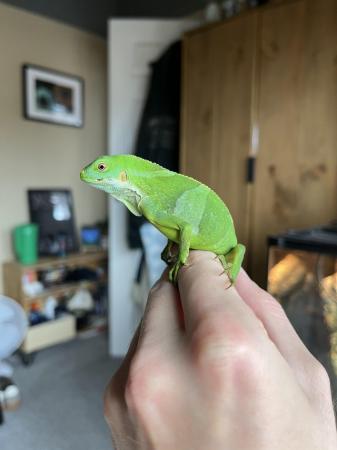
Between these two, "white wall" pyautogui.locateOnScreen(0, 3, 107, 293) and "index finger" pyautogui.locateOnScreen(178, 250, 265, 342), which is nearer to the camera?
"index finger" pyautogui.locateOnScreen(178, 250, 265, 342)

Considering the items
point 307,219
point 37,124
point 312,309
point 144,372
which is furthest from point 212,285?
point 37,124

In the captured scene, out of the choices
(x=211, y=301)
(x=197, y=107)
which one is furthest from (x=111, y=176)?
(x=197, y=107)

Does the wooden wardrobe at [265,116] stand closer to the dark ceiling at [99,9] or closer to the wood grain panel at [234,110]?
the wood grain panel at [234,110]

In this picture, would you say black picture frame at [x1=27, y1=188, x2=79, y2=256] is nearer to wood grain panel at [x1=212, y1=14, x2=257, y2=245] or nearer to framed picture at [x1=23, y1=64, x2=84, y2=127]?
framed picture at [x1=23, y1=64, x2=84, y2=127]

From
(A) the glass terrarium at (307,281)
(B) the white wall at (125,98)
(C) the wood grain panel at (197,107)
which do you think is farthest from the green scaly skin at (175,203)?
(B) the white wall at (125,98)

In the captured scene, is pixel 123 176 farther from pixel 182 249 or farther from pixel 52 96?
pixel 52 96

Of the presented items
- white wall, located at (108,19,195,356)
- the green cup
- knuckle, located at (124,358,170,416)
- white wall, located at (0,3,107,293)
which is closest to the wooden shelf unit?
the green cup
